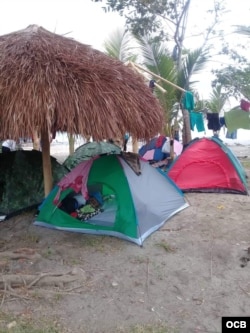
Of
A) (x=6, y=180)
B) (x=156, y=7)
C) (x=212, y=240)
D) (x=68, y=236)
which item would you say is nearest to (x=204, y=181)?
(x=212, y=240)

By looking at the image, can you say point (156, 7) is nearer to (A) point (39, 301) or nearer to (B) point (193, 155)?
(B) point (193, 155)

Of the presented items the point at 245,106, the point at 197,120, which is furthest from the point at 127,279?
the point at 197,120

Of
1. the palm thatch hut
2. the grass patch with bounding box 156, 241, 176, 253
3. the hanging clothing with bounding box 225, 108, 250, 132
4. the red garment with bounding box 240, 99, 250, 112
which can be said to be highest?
the palm thatch hut

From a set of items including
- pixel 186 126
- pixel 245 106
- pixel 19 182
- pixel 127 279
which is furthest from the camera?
pixel 186 126

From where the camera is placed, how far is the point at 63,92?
4.26 m

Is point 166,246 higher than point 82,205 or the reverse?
the reverse

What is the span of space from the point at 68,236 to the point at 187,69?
6.15 meters

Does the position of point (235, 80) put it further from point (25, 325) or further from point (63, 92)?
point (25, 325)

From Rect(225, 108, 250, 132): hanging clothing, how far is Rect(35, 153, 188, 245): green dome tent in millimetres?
1468

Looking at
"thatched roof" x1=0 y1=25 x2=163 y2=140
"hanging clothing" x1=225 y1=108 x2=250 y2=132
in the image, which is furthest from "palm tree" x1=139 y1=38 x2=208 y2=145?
"thatched roof" x1=0 y1=25 x2=163 y2=140

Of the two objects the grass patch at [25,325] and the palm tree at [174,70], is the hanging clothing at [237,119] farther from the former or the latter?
the grass patch at [25,325]

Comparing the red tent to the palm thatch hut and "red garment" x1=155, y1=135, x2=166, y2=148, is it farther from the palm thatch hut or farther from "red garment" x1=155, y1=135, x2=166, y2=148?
"red garment" x1=155, y1=135, x2=166, y2=148

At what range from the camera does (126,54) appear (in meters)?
10.5

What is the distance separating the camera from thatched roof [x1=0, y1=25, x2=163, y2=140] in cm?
415
